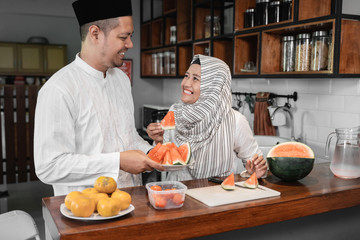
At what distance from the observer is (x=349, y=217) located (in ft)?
6.98

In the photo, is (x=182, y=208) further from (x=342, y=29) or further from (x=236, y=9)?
(x=236, y=9)

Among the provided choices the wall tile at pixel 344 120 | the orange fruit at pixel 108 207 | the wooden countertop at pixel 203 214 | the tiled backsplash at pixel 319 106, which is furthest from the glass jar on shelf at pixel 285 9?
the orange fruit at pixel 108 207

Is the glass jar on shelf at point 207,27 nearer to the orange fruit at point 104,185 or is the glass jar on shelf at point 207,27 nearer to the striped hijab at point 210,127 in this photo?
the striped hijab at point 210,127

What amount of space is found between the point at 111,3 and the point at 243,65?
203cm

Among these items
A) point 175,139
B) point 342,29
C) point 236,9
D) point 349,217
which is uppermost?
point 236,9

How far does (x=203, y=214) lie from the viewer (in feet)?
4.86

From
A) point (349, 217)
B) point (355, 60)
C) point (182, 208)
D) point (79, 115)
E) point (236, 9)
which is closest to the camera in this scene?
point (182, 208)

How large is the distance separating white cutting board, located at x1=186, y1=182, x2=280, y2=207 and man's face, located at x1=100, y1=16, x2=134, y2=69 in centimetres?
88

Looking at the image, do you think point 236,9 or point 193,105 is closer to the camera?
point 193,105

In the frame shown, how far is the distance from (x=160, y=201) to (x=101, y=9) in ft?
3.67

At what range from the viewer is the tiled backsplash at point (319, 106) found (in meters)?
3.08

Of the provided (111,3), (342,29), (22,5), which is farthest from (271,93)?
(22,5)

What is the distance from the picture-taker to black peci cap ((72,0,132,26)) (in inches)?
78.7

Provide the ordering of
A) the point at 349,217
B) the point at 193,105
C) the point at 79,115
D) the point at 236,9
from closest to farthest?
1. the point at 79,115
2. the point at 349,217
3. the point at 193,105
4. the point at 236,9
